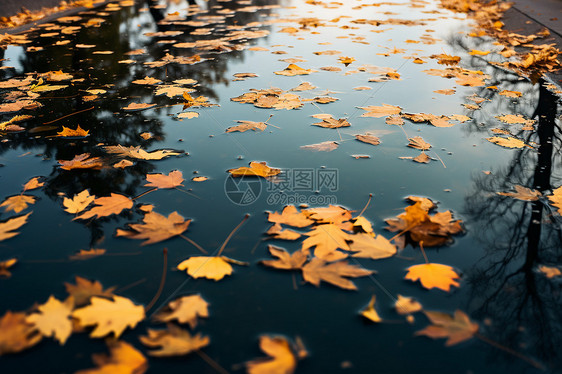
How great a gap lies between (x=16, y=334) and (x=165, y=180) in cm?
98

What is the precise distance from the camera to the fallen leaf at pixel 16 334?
3.74ft

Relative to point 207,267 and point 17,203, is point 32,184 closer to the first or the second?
point 17,203

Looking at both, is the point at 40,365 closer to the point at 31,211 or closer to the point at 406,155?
the point at 31,211

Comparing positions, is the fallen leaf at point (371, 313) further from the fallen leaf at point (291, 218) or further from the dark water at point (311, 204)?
the fallen leaf at point (291, 218)

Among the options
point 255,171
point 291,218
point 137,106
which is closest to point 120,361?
point 291,218

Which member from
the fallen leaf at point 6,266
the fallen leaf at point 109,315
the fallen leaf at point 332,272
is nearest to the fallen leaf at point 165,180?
the fallen leaf at point 6,266

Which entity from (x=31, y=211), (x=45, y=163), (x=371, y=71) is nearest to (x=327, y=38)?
(x=371, y=71)

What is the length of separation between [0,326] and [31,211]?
2.30 feet

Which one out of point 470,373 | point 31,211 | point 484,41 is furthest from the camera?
point 484,41

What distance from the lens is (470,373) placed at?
109cm

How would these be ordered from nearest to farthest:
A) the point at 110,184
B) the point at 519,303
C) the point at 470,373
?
the point at 470,373 < the point at 519,303 < the point at 110,184

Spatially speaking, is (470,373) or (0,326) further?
(0,326)

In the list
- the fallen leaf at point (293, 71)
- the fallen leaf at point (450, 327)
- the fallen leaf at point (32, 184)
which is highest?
the fallen leaf at point (293, 71)

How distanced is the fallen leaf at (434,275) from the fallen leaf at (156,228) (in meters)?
0.91
